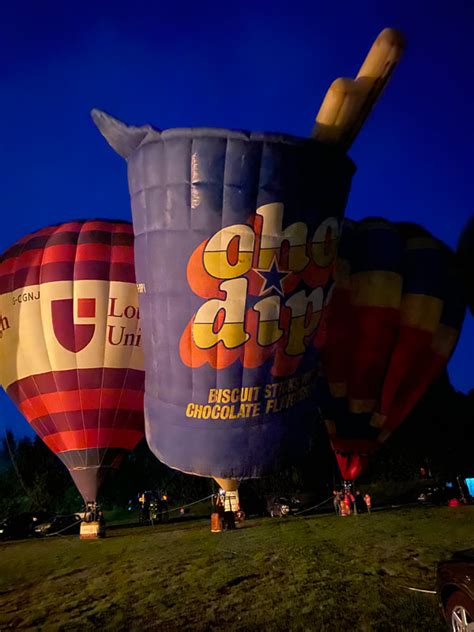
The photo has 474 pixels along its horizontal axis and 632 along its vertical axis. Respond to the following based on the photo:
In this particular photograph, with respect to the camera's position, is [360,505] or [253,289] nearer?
[253,289]

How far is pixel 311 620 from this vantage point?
443 cm

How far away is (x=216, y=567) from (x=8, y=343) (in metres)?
9.04

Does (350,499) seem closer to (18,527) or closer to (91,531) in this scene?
(91,531)

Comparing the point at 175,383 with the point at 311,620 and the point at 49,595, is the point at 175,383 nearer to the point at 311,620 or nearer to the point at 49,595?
the point at 49,595

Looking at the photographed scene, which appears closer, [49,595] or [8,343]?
[49,595]

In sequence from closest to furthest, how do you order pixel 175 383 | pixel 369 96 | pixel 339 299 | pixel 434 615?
1. pixel 434 615
2. pixel 369 96
3. pixel 175 383
4. pixel 339 299

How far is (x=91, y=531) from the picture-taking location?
12859 mm

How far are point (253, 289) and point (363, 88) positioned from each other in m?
2.96

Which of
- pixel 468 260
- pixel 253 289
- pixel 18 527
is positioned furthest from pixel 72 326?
pixel 468 260

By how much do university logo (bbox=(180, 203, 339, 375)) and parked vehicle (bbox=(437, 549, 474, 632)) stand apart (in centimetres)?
397

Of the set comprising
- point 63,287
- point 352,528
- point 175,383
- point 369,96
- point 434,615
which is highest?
point 63,287

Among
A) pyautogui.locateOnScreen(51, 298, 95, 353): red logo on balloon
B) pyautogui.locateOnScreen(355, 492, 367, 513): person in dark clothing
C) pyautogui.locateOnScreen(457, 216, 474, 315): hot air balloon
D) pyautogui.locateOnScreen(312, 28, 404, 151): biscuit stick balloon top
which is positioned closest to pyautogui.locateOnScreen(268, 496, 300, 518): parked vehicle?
pyautogui.locateOnScreen(355, 492, 367, 513): person in dark clothing

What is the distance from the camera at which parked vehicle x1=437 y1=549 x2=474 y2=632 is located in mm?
3547

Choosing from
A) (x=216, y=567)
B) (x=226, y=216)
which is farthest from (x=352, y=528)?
(x=226, y=216)
